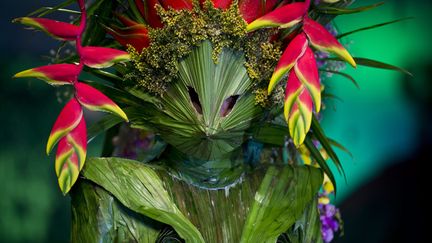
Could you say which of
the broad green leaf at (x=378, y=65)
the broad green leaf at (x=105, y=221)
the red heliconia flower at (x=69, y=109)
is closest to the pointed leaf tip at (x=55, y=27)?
the red heliconia flower at (x=69, y=109)

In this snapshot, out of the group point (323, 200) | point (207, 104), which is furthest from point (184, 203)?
point (323, 200)

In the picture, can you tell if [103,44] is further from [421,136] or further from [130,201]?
[421,136]

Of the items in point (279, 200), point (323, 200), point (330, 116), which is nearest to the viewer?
point (279, 200)

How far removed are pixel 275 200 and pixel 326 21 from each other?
30 cm

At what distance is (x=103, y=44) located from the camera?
1382mm

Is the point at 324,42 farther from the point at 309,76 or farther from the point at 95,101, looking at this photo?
the point at 95,101

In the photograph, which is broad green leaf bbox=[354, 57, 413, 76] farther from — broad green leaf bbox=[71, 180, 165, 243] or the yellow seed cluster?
broad green leaf bbox=[71, 180, 165, 243]

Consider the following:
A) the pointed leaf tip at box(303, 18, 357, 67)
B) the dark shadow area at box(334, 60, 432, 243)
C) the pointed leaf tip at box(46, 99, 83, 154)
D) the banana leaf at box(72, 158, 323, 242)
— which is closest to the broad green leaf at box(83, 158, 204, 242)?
the banana leaf at box(72, 158, 323, 242)

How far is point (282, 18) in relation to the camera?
1164mm

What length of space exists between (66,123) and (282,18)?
0.34m

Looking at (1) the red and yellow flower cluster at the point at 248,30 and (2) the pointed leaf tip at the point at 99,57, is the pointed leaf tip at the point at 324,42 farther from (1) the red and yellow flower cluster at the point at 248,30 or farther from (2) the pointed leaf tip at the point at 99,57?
(2) the pointed leaf tip at the point at 99,57

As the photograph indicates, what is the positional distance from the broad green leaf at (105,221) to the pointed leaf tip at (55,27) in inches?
9.1

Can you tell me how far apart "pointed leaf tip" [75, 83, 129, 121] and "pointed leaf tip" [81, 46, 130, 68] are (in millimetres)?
40

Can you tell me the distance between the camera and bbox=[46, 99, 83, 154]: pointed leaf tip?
117 centimetres
